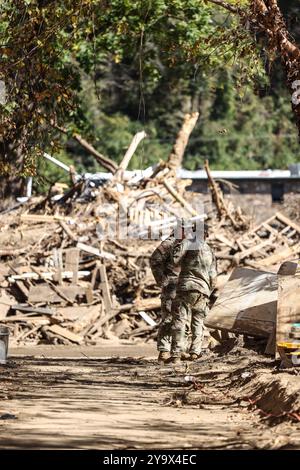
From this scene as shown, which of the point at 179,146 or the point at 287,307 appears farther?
the point at 179,146

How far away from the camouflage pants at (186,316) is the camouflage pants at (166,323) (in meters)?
0.37

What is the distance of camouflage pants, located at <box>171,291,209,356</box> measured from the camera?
16141mm

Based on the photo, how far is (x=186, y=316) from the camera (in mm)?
16250

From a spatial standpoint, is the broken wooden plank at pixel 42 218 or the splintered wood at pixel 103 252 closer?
the splintered wood at pixel 103 252

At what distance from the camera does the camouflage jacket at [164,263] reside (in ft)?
54.2

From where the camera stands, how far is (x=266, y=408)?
10.4m

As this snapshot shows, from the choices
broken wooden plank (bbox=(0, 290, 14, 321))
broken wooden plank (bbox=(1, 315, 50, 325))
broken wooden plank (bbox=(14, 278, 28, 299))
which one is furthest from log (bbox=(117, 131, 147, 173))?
broken wooden plank (bbox=(1, 315, 50, 325))

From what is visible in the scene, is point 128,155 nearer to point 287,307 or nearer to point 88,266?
point 88,266

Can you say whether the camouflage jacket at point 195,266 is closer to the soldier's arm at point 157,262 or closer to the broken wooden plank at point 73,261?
the soldier's arm at point 157,262

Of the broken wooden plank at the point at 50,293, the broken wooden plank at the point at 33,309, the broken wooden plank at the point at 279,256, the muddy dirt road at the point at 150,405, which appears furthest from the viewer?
the broken wooden plank at the point at 279,256

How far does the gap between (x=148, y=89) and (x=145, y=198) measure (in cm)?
2843

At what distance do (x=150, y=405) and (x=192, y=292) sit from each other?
5.17 meters

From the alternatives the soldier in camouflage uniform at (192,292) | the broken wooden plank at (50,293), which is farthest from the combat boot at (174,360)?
the broken wooden plank at (50,293)

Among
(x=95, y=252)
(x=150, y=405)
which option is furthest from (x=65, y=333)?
(x=150, y=405)
